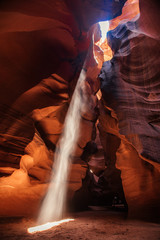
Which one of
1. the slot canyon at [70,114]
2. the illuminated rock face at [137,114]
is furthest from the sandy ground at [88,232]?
the illuminated rock face at [137,114]

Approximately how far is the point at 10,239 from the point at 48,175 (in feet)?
13.8

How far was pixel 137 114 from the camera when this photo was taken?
6.54 m

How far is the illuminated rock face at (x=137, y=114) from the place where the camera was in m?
5.83

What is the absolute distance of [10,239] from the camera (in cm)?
327

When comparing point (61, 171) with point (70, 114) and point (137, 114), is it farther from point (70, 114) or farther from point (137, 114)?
point (137, 114)

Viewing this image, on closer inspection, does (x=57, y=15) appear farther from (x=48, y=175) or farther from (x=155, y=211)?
(x=155, y=211)

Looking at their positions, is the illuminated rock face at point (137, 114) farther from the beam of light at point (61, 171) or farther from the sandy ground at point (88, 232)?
the beam of light at point (61, 171)

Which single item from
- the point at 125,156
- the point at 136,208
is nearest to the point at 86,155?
the point at 125,156

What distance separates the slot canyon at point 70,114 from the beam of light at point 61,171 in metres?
0.08

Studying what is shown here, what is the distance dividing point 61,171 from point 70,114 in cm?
348

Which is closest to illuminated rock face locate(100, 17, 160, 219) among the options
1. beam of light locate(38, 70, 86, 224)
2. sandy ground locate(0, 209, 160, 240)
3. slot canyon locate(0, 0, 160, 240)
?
slot canyon locate(0, 0, 160, 240)

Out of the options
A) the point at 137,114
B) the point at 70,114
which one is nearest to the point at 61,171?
the point at 70,114

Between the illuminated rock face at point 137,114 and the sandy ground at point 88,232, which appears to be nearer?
the sandy ground at point 88,232

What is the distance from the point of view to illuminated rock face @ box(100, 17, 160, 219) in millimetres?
5828
